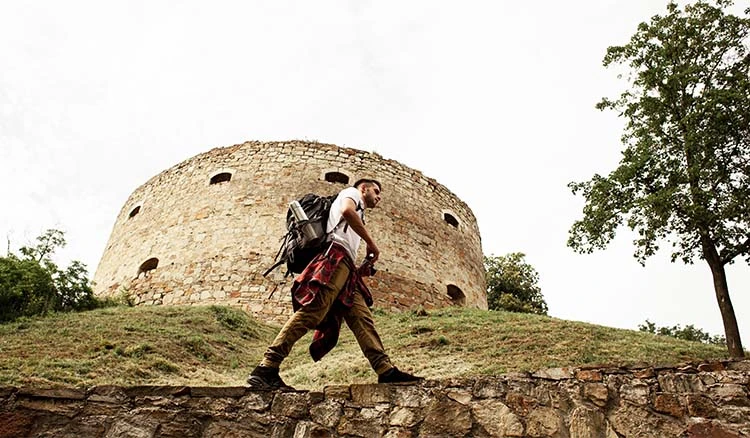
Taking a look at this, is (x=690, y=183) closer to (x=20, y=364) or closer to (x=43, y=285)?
(x=20, y=364)

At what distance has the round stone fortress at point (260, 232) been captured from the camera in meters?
11.3

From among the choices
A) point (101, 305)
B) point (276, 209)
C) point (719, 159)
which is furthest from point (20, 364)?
point (719, 159)

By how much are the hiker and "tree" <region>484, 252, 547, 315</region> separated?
46.1 ft

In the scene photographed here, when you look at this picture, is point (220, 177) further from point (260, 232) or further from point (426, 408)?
point (426, 408)

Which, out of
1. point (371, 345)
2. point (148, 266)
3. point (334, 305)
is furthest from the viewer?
point (148, 266)

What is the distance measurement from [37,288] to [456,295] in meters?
7.95

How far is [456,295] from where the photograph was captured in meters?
13.2

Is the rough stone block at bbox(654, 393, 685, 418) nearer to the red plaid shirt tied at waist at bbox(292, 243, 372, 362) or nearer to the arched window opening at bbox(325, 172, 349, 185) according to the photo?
the red plaid shirt tied at waist at bbox(292, 243, 372, 362)

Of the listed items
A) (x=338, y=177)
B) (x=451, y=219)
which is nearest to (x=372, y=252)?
(x=338, y=177)

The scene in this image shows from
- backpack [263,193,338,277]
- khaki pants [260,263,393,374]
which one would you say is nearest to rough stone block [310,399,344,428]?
khaki pants [260,263,393,374]

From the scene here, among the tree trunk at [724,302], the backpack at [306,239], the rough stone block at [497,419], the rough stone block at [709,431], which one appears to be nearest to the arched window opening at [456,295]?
the tree trunk at [724,302]

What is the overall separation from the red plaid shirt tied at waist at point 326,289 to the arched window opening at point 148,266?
31.0ft

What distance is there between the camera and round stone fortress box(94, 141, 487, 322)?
36.9ft

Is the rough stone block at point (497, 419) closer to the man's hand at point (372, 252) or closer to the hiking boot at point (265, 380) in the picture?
the hiking boot at point (265, 380)
